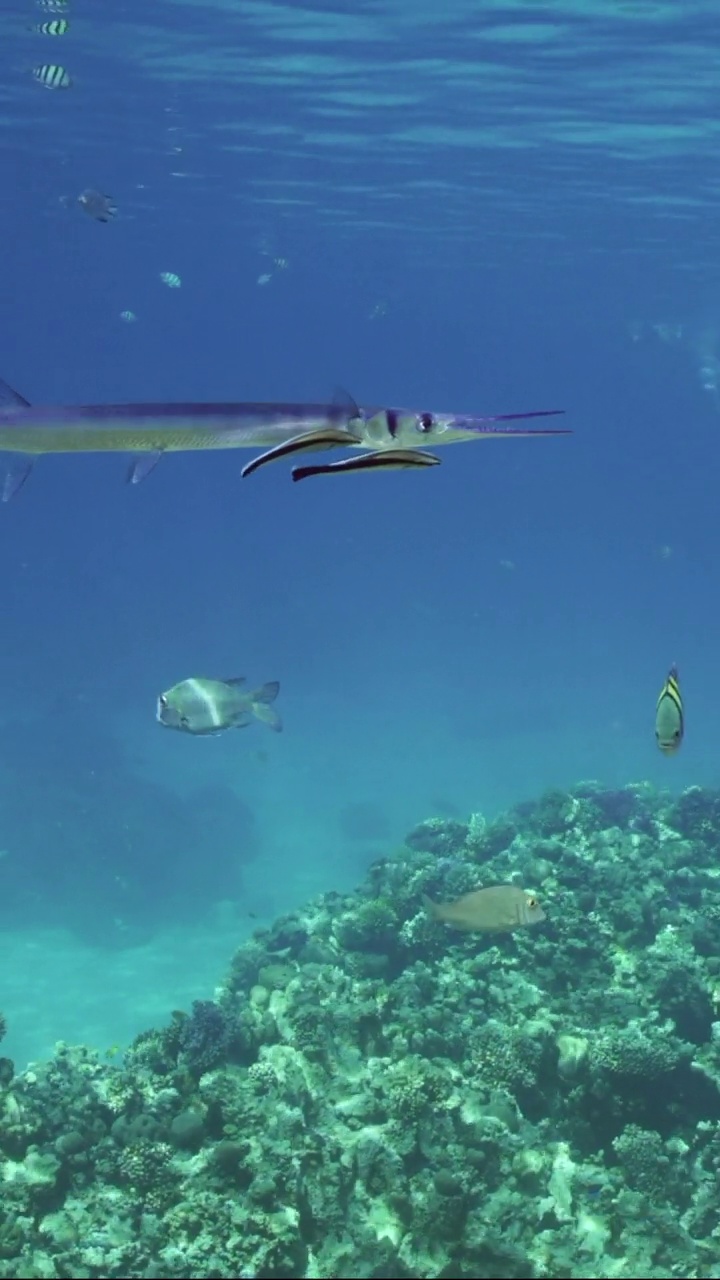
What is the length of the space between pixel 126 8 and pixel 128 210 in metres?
23.5

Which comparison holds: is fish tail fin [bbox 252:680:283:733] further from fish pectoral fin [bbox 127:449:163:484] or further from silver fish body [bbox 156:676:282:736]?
fish pectoral fin [bbox 127:449:163:484]

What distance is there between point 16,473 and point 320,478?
33917 millimetres

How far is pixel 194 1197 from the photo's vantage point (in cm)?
533

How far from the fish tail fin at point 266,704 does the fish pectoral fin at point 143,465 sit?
4037 mm

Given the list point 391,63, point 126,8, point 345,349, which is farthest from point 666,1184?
point 345,349

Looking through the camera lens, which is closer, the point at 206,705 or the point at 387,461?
the point at 387,461

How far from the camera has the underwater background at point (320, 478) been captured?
19.3m

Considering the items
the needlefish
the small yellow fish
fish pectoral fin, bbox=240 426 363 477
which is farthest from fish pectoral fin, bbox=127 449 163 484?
the small yellow fish

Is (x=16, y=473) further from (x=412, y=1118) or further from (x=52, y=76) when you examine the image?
(x=52, y=76)

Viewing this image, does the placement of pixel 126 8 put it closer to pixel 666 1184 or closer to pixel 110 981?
pixel 110 981

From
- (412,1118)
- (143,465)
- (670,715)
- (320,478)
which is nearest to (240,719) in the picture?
(412,1118)

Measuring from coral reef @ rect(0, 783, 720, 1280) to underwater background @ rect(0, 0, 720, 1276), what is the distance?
0.20 meters

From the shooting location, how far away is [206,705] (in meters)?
7.62

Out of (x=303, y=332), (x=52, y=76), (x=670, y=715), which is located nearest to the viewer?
(x=670, y=715)
